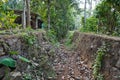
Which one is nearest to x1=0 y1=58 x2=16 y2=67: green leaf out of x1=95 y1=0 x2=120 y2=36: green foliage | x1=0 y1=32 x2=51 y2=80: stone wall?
x1=0 y1=32 x2=51 y2=80: stone wall

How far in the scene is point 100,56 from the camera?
528 centimetres

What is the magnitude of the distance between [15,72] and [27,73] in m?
0.53

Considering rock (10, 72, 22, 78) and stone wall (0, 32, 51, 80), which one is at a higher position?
stone wall (0, 32, 51, 80)

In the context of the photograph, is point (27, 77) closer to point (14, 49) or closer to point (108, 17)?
point (14, 49)

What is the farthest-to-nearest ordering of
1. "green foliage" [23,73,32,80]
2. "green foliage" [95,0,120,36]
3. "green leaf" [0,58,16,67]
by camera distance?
"green foliage" [95,0,120,36] → "green foliage" [23,73,32,80] → "green leaf" [0,58,16,67]

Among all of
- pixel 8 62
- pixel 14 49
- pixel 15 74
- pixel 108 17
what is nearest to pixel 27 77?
pixel 15 74

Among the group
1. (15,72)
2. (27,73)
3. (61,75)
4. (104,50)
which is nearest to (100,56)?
(104,50)

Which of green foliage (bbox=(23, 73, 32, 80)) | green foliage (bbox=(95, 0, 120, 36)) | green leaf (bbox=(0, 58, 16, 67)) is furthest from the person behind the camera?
green foliage (bbox=(95, 0, 120, 36))

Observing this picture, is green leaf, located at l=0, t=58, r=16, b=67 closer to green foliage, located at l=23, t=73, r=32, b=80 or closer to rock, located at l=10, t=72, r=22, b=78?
rock, located at l=10, t=72, r=22, b=78

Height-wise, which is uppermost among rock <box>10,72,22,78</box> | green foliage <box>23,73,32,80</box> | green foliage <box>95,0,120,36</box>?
green foliage <box>95,0,120,36</box>

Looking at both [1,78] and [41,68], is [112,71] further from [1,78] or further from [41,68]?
[1,78]

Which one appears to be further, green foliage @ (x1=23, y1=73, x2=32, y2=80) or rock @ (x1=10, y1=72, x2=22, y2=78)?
green foliage @ (x1=23, y1=73, x2=32, y2=80)

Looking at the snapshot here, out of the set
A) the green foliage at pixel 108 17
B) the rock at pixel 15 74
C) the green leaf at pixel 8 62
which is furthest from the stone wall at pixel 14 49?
the green foliage at pixel 108 17

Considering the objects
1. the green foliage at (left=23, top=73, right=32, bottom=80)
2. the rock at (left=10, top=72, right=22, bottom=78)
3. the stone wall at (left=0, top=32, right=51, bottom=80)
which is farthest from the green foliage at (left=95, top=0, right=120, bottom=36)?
the rock at (left=10, top=72, right=22, bottom=78)
